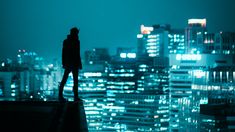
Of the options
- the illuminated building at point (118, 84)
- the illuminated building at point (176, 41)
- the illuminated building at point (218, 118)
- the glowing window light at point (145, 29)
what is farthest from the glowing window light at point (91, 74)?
the illuminated building at point (218, 118)

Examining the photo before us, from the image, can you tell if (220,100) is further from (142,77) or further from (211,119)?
(142,77)

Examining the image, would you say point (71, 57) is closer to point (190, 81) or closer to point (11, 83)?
point (11, 83)

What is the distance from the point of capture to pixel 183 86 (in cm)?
5641

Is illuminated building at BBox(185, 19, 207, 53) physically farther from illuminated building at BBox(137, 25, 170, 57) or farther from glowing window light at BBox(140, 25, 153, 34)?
glowing window light at BBox(140, 25, 153, 34)

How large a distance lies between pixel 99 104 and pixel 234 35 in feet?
60.2

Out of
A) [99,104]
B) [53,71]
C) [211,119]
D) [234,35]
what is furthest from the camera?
[53,71]

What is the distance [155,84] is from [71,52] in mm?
57199

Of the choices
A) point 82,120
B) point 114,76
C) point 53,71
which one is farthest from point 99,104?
point 82,120

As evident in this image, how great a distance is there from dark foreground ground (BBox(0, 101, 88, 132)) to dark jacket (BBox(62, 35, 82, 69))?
1.84ft

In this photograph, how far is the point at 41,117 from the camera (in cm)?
497

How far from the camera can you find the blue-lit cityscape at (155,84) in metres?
50.2

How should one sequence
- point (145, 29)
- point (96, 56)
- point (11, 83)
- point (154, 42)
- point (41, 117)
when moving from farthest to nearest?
point (145, 29) < point (154, 42) < point (96, 56) < point (11, 83) < point (41, 117)

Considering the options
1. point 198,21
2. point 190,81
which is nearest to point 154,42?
point 198,21

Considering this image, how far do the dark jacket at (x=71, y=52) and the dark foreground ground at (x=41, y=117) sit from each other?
1.84 feet
